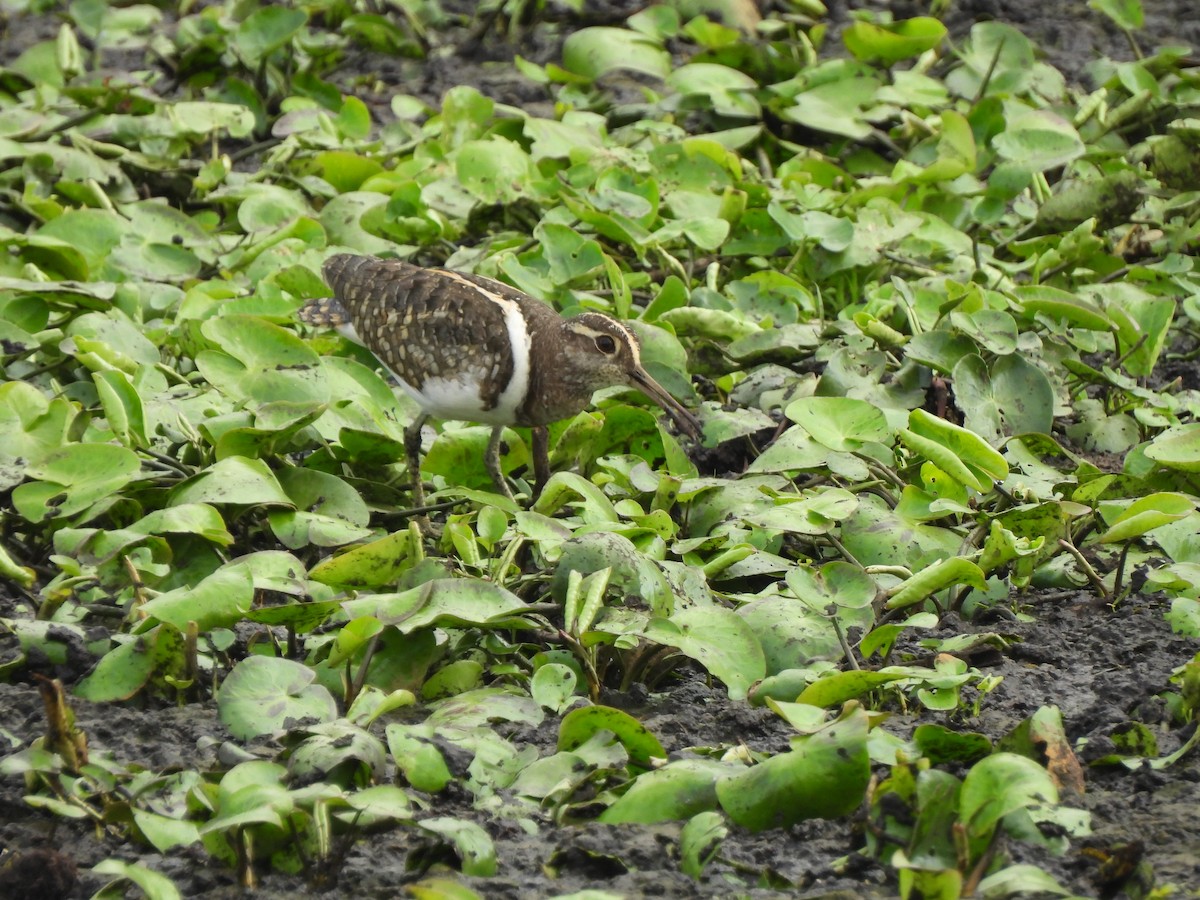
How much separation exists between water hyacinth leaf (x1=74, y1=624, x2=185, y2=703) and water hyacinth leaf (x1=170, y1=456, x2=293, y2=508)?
2.26ft

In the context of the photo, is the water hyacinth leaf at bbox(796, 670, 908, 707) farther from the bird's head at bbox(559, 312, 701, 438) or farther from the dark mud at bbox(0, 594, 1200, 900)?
the bird's head at bbox(559, 312, 701, 438)

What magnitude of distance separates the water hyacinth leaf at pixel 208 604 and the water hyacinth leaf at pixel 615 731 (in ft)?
3.02

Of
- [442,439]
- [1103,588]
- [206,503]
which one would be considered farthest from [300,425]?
[1103,588]

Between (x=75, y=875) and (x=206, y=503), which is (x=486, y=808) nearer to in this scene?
(x=75, y=875)

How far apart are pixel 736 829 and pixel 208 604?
4.86 ft

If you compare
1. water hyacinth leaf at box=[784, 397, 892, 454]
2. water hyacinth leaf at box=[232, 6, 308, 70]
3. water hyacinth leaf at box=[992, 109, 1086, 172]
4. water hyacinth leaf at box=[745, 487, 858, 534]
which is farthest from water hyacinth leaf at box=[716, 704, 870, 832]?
water hyacinth leaf at box=[232, 6, 308, 70]

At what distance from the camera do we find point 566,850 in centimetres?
337

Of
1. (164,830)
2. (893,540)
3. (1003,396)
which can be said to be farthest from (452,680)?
(1003,396)

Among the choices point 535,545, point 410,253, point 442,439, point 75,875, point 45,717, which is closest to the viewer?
point 75,875

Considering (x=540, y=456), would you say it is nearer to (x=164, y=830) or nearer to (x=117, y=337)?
(x=117, y=337)

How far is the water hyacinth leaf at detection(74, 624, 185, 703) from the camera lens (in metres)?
3.91

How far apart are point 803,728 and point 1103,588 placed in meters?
1.53

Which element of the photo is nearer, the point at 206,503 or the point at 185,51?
the point at 206,503

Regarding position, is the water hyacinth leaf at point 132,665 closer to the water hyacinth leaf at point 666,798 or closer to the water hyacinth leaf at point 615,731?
the water hyacinth leaf at point 615,731
